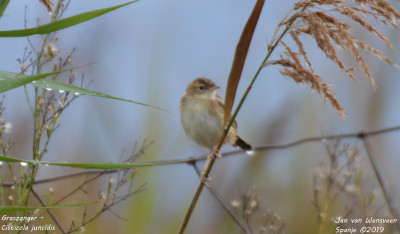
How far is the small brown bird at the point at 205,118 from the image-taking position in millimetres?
4398

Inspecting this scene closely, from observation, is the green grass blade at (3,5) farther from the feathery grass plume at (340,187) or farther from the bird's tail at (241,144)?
the bird's tail at (241,144)

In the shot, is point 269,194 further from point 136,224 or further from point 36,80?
point 36,80

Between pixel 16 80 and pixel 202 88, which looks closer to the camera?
pixel 16 80

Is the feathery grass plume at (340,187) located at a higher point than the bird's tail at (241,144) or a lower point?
lower

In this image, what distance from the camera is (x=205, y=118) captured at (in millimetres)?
4445

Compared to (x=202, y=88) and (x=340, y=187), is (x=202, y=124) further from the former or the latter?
(x=340, y=187)

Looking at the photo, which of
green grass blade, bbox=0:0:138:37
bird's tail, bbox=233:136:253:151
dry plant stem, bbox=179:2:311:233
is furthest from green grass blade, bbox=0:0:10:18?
bird's tail, bbox=233:136:253:151

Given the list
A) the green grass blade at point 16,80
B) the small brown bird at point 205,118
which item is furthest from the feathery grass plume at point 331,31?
the small brown bird at point 205,118

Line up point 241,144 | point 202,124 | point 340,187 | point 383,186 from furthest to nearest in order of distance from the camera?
point 241,144, point 202,124, point 340,187, point 383,186

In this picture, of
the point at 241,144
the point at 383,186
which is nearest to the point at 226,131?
the point at 383,186

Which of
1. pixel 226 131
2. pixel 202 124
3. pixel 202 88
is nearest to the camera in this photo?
pixel 226 131

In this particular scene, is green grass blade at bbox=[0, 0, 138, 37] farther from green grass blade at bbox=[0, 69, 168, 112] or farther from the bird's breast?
the bird's breast

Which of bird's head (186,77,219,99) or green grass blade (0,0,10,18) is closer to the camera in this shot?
green grass blade (0,0,10,18)

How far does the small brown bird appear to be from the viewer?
173 inches
